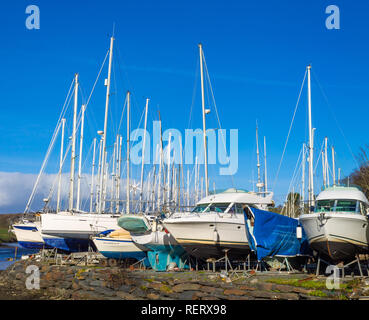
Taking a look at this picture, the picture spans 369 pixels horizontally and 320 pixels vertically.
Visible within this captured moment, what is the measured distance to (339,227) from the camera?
20547 mm

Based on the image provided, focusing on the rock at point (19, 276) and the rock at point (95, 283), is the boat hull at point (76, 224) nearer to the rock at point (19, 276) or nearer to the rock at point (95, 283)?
the rock at point (19, 276)

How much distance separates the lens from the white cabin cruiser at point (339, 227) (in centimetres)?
2056

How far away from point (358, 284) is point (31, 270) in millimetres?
25704

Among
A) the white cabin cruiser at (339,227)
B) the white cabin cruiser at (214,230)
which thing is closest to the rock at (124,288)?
the white cabin cruiser at (214,230)

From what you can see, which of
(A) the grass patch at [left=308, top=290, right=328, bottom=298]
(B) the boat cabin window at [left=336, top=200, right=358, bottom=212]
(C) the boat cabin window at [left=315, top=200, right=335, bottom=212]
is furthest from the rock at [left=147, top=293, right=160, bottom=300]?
(B) the boat cabin window at [left=336, top=200, right=358, bottom=212]

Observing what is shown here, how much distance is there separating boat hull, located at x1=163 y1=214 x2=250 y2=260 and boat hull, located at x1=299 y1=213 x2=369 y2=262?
540 centimetres

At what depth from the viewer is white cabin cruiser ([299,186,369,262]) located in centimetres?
2056

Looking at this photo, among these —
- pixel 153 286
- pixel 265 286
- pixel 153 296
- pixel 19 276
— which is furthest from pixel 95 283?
pixel 265 286

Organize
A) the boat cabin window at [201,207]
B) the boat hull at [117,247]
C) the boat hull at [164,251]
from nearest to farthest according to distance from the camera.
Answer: the boat cabin window at [201,207], the boat hull at [164,251], the boat hull at [117,247]

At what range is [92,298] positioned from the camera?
25.4 m

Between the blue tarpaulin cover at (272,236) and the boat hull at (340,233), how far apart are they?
3.58m

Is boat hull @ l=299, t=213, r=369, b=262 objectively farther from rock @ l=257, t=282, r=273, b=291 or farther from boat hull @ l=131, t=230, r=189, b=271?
boat hull @ l=131, t=230, r=189, b=271

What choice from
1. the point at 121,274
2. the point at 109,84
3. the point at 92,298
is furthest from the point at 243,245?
the point at 109,84
